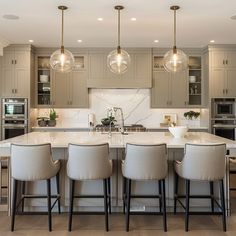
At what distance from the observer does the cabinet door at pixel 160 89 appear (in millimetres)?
6836

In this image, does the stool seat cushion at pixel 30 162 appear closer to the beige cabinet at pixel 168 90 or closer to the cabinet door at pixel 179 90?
the beige cabinet at pixel 168 90

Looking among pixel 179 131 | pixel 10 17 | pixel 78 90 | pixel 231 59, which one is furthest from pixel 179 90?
pixel 10 17

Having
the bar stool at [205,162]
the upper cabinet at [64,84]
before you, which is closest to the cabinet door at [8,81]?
the upper cabinet at [64,84]

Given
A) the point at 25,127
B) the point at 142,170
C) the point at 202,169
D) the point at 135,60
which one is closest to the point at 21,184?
the point at 142,170

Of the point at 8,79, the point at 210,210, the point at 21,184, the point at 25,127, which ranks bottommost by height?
the point at 210,210

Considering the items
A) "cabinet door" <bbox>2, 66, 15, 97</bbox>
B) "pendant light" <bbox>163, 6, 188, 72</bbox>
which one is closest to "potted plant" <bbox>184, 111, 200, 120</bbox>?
"pendant light" <bbox>163, 6, 188, 72</bbox>

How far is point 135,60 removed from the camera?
6.80 meters

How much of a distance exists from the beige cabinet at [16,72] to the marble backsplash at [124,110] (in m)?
0.80

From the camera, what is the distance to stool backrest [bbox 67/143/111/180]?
10.6 ft

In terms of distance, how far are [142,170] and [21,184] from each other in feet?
5.27

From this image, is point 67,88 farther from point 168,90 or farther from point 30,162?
point 30,162

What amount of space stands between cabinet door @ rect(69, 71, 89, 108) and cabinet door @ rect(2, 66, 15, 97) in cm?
129

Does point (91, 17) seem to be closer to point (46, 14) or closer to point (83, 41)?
point (46, 14)

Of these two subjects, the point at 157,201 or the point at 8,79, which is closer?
the point at 157,201
